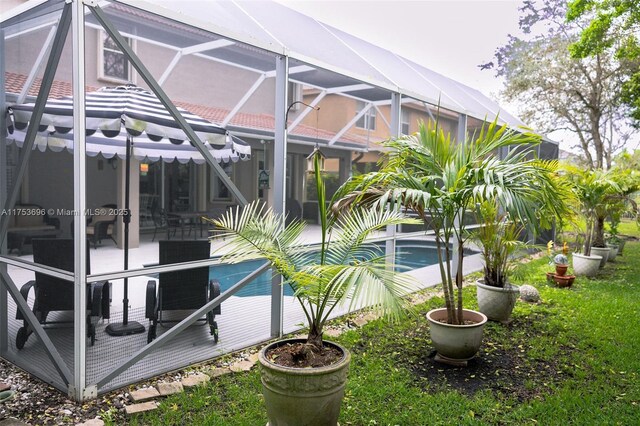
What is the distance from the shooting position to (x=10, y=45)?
3885mm

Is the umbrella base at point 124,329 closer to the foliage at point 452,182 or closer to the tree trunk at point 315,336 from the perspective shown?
the tree trunk at point 315,336

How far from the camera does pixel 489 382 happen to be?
387 cm

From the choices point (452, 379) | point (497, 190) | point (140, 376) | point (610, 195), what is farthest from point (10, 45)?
point (610, 195)

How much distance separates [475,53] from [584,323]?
68.4 feet

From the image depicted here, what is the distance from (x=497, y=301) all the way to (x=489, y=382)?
1.67m

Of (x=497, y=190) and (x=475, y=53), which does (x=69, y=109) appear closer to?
(x=497, y=190)

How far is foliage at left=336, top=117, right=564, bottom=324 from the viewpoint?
12.2 ft

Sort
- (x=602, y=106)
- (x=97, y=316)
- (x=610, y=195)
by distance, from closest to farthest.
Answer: (x=97, y=316) → (x=610, y=195) → (x=602, y=106)

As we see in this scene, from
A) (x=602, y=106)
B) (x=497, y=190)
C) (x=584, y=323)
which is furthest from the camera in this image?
(x=602, y=106)

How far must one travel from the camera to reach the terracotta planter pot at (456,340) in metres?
4.10

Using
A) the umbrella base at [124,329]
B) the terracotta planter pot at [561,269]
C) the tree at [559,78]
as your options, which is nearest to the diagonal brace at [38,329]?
the umbrella base at [124,329]

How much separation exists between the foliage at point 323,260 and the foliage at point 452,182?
13.2 inches

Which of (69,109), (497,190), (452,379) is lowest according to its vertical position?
(452,379)

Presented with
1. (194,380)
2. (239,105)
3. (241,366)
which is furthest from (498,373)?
(239,105)
